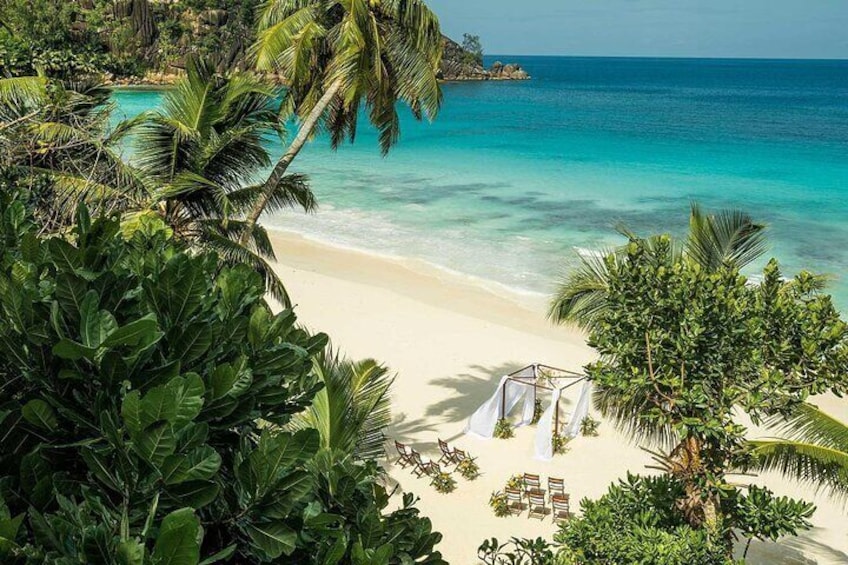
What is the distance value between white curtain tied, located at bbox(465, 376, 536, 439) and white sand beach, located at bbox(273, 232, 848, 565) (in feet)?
0.83

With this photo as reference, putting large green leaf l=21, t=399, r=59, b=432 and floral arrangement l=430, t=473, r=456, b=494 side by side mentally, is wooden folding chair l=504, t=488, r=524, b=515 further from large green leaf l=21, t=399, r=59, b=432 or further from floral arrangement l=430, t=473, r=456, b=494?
large green leaf l=21, t=399, r=59, b=432

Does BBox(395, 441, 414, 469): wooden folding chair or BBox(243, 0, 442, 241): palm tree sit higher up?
BBox(243, 0, 442, 241): palm tree

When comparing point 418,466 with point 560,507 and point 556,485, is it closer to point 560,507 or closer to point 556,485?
point 556,485

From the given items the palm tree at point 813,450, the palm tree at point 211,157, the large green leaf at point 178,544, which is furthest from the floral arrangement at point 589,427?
the large green leaf at point 178,544

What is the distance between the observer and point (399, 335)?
17.4 meters

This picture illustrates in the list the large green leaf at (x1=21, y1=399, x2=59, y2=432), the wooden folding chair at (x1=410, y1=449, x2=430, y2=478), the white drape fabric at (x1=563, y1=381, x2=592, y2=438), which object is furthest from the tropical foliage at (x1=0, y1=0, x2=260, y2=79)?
the large green leaf at (x1=21, y1=399, x2=59, y2=432)

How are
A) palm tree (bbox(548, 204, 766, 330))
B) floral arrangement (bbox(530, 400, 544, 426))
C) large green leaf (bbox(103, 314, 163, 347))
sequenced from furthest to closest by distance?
floral arrangement (bbox(530, 400, 544, 426)), palm tree (bbox(548, 204, 766, 330)), large green leaf (bbox(103, 314, 163, 347))

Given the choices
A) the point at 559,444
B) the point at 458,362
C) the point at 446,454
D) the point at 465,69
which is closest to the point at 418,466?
the point at 446,454

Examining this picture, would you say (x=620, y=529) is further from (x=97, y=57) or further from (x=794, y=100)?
(x=794, y=100)

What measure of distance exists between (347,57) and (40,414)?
802cm

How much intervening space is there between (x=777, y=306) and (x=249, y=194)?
20.6 feet

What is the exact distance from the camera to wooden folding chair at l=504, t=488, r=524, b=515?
1075 cm

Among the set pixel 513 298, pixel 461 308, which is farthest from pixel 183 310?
pixel 513 298

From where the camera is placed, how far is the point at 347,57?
1019cm
